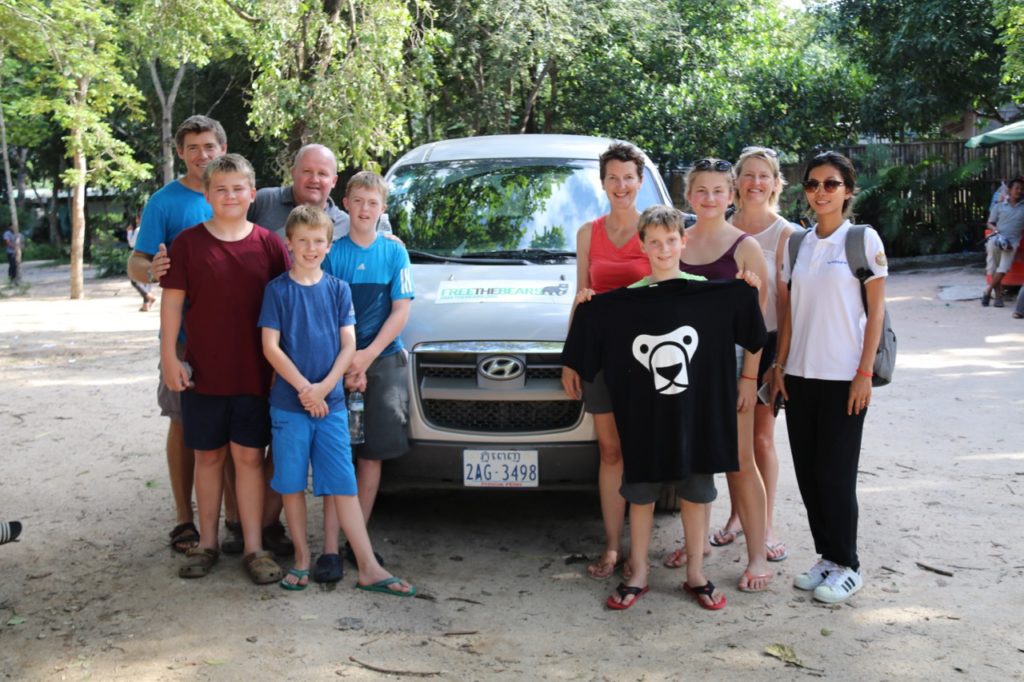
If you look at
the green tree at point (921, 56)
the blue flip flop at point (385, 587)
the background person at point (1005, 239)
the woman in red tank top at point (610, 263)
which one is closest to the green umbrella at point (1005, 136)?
the green tree at point (921, 56)

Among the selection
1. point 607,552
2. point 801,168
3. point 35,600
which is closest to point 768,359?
point 607,552

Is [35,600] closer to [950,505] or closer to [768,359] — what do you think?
[768,359]

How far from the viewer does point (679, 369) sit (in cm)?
462

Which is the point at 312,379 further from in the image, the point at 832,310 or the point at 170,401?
the point at 832,310

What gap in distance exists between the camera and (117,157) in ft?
77.5

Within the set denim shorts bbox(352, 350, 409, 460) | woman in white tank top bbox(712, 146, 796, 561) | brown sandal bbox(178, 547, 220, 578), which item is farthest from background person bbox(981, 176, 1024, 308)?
brown sandal bbox(178, 547, 220, 578)

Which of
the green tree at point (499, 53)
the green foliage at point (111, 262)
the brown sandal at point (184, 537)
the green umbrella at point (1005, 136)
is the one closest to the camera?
the brown sandal at point (184, 537)

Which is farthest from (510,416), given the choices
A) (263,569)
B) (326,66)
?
(326,66)

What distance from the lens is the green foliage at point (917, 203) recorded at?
20438 mm

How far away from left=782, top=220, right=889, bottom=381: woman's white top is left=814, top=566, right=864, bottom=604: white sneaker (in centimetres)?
89

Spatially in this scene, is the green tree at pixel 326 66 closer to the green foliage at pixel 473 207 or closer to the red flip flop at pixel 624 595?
the green foliage at pixel 473 207

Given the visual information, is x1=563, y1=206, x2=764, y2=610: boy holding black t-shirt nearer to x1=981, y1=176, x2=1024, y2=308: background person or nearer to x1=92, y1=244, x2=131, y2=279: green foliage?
x1=981, y1=176, x2=1024, y2=308: background person

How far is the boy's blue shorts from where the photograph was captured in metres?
4.86

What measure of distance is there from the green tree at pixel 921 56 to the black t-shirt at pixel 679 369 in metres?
17.0
